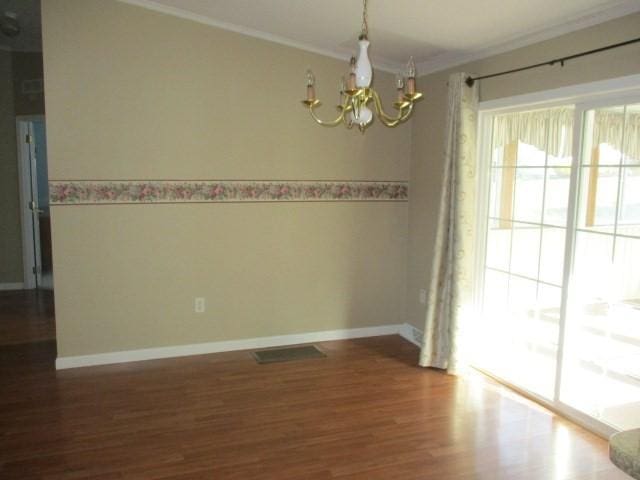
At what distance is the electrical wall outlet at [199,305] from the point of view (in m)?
4.29

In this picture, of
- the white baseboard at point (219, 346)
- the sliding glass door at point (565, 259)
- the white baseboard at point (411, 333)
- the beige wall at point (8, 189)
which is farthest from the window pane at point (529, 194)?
the beige wall at point (8, 189)

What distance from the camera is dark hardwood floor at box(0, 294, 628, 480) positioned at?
2.67 meters

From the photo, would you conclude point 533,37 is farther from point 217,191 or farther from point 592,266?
point 217,191

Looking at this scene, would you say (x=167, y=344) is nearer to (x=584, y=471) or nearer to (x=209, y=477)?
(x=209, y=477)

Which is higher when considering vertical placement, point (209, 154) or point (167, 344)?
point (209, 154)

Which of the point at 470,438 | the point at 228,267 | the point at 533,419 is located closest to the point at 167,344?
the point at 228,267

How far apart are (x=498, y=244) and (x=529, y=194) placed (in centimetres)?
48

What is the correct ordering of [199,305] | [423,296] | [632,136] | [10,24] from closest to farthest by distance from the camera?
[632,136] → [199,305] → [423,296] → [10,24]

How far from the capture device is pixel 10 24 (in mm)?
5031

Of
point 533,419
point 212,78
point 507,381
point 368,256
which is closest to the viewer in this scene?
point 533,419

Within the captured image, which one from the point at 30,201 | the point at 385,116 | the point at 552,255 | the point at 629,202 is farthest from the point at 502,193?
the point at 30,201

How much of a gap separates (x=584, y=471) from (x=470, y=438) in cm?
61

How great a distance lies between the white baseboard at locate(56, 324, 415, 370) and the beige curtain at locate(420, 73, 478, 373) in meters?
0.83

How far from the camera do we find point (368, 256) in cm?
479
